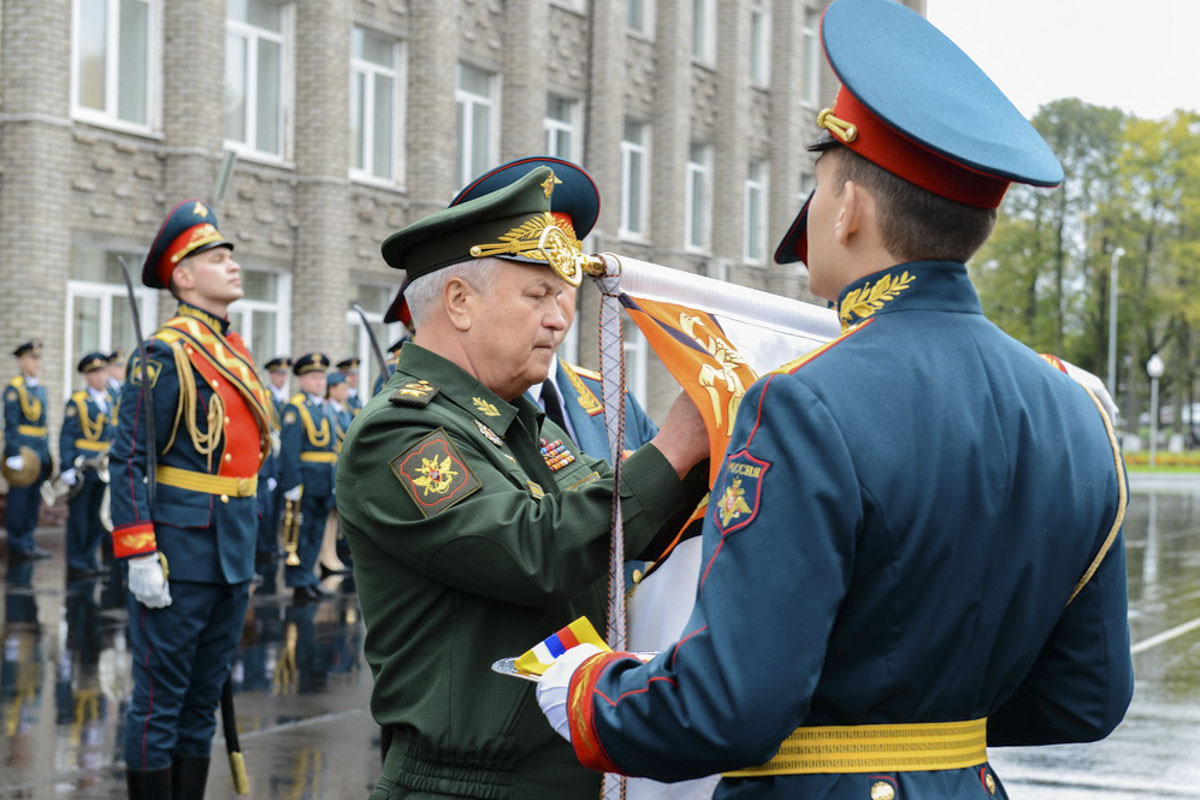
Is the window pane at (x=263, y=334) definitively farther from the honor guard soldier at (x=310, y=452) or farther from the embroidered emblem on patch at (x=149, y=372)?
the embroidered emblem on patch at (x=149, y=372)

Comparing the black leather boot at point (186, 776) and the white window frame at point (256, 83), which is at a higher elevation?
the white window frame at point (256, 83)

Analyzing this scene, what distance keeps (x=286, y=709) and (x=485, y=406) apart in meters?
6.00

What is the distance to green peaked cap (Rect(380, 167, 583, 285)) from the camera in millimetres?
2961

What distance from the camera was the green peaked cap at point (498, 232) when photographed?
2961 millimetres

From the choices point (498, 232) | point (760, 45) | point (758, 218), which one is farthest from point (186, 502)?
point (760, 45)

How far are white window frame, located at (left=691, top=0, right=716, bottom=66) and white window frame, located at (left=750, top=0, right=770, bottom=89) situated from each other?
2.24 m

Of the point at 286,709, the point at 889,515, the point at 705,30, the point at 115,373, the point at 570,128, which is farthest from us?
the point at 705,30

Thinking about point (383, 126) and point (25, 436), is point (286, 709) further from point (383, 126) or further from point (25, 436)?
point (383, 126)

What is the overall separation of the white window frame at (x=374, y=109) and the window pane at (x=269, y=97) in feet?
4.89

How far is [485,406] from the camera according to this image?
3016 millimetres

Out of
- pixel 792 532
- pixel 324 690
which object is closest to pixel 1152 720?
pixel 324 690

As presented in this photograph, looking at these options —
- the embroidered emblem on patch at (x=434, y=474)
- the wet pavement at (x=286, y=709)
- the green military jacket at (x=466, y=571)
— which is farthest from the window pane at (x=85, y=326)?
the embroidered emblem on patch at (x=434, y=474)

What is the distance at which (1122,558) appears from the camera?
2383 millimetres

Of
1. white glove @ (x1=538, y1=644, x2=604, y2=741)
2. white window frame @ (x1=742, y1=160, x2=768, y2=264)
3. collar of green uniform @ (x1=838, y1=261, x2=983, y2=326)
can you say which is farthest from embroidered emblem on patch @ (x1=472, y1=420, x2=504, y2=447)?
white window frame @ (x1=742, y1=160, x2=768, y2=264)
